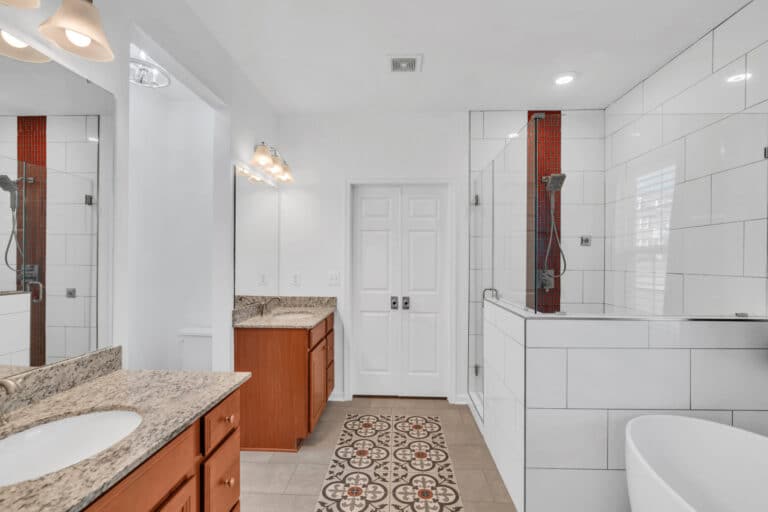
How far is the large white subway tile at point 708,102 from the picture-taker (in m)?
1.94

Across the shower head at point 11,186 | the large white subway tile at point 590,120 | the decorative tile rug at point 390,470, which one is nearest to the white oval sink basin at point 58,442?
the shower head at point 11,186

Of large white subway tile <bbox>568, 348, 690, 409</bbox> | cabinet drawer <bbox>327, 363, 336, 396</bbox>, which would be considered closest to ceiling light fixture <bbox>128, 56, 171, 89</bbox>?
cabinet drawer <bbox>327, 363, 336, 396</bbox>

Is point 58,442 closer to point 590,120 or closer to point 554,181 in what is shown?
point 554,181

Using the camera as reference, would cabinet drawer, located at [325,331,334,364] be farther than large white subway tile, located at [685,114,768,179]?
Yes

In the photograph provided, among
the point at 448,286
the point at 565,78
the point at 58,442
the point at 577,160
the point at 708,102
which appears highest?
the point at 565,78

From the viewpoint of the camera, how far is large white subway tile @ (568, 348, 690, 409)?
181 centimetres

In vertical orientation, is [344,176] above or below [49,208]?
above

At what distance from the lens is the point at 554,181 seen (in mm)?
1988

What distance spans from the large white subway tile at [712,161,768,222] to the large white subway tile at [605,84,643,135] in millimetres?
992

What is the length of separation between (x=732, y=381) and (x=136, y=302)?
3.62m

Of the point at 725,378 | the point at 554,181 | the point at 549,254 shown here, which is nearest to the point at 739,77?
the point at 554,181

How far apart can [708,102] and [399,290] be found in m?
2.50

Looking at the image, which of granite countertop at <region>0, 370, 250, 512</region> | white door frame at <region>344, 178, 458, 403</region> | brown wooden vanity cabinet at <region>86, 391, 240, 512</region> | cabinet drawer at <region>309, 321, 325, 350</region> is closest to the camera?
granite countertop at <region>0, 370, 250, 512</region>

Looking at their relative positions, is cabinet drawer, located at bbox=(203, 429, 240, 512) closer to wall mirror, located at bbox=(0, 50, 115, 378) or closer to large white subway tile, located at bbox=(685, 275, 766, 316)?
wall mirror, located at bbox=(0, 50, 115, 378)
